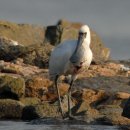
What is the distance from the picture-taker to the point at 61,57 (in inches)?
737

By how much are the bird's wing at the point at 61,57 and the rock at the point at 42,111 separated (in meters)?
0.96

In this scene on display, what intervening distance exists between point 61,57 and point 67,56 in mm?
312

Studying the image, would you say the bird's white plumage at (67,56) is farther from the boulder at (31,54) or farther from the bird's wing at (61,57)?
the boulder at (31,54)

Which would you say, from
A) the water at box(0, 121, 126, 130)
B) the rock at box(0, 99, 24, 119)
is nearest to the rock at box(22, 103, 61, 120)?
the rock at box(0, 99, 24, 119)

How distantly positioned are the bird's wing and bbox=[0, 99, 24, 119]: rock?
187cm

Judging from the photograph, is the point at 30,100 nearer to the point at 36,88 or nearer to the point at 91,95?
the point at 36,88

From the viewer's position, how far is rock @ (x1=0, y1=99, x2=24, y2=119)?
20.6 metres

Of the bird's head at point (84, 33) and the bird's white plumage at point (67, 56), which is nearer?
the bird's head at point (84, 33)

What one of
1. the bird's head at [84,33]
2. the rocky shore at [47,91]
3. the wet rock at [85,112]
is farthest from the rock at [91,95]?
the bird's head at [84,33]

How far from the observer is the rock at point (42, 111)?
1909 cm

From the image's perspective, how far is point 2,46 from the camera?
42.1 meters

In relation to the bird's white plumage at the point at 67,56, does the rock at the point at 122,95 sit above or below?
below

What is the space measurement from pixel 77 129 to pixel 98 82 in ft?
40.6

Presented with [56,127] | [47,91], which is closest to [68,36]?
[47,91]
